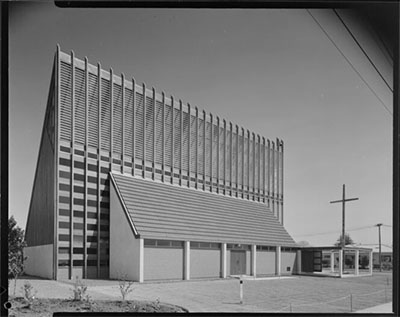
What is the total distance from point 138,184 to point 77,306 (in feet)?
4.95

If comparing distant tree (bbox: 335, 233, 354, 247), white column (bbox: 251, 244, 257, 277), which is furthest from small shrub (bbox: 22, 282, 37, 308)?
distant tree (bbox: 335, 233, 354, 247)

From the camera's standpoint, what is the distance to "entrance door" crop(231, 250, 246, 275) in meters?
5.92

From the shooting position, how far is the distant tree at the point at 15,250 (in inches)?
200

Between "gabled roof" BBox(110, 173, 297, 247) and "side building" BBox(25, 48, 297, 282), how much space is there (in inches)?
0.5

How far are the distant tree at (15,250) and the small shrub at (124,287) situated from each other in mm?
1066

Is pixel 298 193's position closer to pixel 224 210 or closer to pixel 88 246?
pixel 224 210

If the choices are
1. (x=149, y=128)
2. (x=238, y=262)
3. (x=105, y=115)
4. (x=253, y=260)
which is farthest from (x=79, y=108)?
(x=253, y=260)

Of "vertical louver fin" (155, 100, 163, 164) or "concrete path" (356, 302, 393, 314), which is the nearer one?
"concrete path" (356, 302, 393, 314)

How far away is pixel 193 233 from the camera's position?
235 inches

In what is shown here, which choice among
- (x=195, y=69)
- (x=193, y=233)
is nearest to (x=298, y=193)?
(x=193, y=233)

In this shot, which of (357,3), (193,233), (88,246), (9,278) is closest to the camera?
(357,3)

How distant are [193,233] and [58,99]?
228 centimetres

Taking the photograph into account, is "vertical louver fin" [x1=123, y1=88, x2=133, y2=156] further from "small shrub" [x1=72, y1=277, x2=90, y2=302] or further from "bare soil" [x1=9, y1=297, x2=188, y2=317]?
"bare soil" [x1=9, y1=297, x2=188, y2=317]

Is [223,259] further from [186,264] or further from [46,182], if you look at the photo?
[46,182]
